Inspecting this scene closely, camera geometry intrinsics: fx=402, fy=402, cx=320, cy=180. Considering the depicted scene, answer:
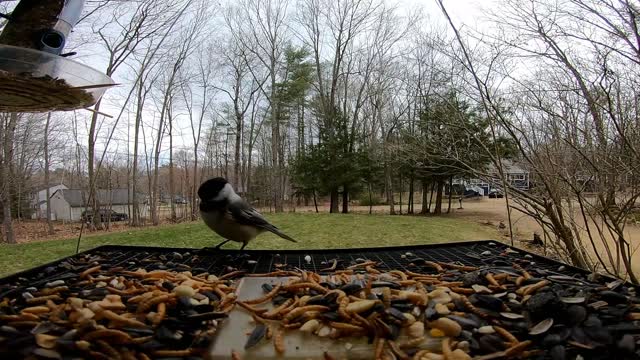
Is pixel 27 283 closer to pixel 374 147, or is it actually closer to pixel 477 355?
pixel 477 355

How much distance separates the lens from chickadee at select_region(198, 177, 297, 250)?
229 cm

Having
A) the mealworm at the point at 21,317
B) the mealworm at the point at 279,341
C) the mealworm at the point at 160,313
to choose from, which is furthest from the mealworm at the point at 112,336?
the mealworm at the point at 279,341

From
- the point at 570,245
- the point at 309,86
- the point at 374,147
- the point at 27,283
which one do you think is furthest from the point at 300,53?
the point at 27,283

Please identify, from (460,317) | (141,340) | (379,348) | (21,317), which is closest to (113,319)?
(141,340)

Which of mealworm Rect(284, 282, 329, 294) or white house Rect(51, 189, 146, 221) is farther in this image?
white house Rect(51, 189, 146, 221)

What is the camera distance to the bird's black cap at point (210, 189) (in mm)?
2293

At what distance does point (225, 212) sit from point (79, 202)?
67.6 feet

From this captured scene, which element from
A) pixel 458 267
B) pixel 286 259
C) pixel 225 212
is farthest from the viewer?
pixel 225 212

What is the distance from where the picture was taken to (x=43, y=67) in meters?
Answer: 1.34

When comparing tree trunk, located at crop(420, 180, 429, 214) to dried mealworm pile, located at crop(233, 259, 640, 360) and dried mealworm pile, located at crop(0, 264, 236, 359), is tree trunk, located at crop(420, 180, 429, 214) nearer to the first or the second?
dried mealworm pile, located at crop(233, 259, 640, 360)

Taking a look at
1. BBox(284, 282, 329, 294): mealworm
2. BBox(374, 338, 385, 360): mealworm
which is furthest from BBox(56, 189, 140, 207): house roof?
BBox(374, 338, 385, 360): mealworm

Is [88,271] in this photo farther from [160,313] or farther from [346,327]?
[346,327]

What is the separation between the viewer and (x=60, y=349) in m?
0.97

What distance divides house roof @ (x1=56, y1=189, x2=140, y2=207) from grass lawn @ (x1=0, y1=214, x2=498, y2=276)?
587cm
